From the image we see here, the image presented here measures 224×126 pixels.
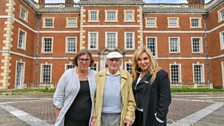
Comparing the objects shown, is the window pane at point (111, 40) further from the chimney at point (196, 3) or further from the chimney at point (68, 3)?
the chimney at point (196, 3)

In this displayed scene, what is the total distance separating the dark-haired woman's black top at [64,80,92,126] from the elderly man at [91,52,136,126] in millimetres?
124

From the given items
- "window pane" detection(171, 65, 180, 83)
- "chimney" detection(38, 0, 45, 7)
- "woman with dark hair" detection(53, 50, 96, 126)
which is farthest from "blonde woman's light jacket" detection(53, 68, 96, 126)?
"chimney" detection(38, 0, 45, 7)

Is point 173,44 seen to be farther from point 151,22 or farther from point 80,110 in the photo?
point 80,110

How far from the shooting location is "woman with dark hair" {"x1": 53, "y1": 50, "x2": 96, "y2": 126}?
97.7 inches

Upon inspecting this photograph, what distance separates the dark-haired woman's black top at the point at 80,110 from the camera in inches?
97.9

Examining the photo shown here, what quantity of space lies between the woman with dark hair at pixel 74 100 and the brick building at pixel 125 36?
16738 mm

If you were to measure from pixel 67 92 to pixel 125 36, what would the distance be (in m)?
17.8

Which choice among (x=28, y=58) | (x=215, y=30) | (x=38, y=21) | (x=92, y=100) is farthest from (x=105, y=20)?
(x=92, y=100)

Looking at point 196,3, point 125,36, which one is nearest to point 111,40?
point 125,36

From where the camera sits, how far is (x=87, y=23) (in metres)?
19.8

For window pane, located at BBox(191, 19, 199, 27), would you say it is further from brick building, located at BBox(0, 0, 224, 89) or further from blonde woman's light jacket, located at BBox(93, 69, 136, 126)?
blonde woman's light jacket, located at BBox(93, 69, 136, 126)

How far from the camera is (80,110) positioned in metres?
2.48

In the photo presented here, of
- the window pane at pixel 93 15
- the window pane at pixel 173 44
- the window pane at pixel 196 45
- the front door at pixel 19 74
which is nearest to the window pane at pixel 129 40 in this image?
the window pane at pixel 93 15

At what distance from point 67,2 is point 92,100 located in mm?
23546
